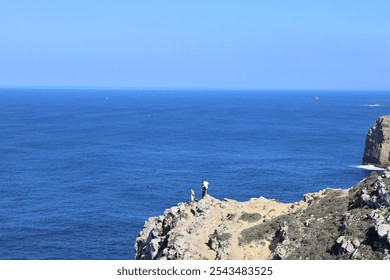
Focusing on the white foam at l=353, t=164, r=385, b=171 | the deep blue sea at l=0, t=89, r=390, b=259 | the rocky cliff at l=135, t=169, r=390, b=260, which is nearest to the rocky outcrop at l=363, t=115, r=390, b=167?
the white foam at l=353, t=164, r=385, b=171

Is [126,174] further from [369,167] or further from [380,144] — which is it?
[380,144]

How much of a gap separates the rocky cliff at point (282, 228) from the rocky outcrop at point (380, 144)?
70403 mm

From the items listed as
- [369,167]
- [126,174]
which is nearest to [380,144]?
[369,167]

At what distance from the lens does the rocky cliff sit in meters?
28.6

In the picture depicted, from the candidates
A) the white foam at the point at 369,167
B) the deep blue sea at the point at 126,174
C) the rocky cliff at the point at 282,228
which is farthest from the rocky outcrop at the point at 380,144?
the rocky cliff at the point at 282,228

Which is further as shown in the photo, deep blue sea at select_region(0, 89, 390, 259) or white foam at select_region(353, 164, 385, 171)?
white foam at select_region(353, 164, 385, 171)

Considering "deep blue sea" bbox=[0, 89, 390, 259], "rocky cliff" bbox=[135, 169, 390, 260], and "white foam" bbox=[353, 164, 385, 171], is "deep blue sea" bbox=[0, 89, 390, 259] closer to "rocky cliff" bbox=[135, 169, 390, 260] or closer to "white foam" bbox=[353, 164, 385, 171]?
"white foam" bbox=[353, 164, 385, 171]

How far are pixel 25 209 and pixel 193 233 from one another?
4680 cm

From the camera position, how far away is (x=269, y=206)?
39.7 metres

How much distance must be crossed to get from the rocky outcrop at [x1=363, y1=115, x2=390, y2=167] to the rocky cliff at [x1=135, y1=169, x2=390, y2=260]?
7040 centimetres

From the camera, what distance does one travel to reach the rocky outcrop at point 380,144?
10369 cm

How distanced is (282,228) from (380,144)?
8001 centimetres

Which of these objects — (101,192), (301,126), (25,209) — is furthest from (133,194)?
(301,126)

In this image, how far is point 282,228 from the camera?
32.4 m
